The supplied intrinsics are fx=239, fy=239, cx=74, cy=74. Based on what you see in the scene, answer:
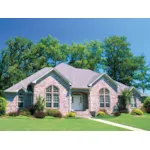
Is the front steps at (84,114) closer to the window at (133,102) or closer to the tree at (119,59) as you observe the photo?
the window at (133,102)

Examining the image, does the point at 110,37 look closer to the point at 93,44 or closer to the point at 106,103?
the point at 93,44

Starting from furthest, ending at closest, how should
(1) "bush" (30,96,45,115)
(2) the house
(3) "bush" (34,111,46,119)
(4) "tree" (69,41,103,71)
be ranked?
(4) "tree" (69,41,103,71) → (2) the house → (1) "bush" (30,96,45,115) → (3) "bush" (34,111,46,119)

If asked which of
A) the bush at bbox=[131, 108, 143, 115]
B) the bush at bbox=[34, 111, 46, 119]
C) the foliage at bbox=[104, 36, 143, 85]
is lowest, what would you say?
the bush at bbox=[131, 108, 143, 115]

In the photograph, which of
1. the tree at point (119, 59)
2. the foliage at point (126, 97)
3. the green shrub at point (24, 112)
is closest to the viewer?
the green shrub at point (24, 112)

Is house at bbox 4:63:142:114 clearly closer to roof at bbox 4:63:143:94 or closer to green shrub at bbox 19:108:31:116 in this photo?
roof at bbox 4:63:143:94

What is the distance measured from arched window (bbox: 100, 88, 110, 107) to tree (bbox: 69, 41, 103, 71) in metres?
12.2

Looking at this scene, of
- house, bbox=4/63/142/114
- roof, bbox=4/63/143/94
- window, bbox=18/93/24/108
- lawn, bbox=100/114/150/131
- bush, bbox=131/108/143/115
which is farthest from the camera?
bush, bbox=131/108/143/115

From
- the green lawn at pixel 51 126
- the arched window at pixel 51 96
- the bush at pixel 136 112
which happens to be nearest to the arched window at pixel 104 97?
the bush at pixel 136 112

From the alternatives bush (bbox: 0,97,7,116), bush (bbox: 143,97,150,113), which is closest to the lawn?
bush (bbox: 143,97,150,113)

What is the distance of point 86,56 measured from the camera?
3875 cm

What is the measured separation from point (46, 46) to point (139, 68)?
50.9 ft

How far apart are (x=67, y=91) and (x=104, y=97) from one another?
426 cm

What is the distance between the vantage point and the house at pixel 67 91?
22.1 meters

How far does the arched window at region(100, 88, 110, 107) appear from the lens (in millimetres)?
24934
